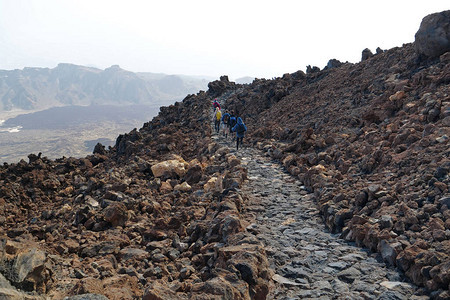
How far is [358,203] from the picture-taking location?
36.4 ft

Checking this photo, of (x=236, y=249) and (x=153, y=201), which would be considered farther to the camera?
(x=153, y=201)

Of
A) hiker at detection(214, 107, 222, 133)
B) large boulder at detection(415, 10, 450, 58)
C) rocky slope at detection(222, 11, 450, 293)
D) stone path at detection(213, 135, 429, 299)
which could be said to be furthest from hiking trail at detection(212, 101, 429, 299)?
hiker at detection(214, 107, 222, 133)

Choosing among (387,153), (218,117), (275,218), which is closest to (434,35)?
(387,153)

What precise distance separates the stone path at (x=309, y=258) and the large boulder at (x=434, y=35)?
46.7 feet

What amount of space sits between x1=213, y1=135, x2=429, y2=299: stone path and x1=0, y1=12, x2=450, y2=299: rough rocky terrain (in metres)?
0.04

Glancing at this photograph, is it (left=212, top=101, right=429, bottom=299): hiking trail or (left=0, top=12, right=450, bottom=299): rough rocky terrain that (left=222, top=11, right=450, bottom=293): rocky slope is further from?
(left=212, top=101, right=429, bottom=299): hiking trail

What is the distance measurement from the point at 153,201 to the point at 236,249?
22.7 ft

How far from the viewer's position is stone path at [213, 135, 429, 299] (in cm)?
734

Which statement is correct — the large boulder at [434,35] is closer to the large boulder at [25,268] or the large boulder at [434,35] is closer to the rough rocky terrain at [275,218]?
the rough rocky terrain at [275,218]

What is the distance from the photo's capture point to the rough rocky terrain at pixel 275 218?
7191 millimetres

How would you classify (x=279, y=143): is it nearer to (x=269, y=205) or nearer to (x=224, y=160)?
(x=224, y=160)

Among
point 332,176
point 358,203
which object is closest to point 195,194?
point 332,176

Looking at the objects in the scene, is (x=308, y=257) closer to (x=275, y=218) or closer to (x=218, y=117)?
(x=275, y=218)

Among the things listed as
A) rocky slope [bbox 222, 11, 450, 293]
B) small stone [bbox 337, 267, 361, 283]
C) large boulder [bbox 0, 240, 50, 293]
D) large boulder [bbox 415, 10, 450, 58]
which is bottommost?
small stone [bbox 337, 267, 361, 283]
